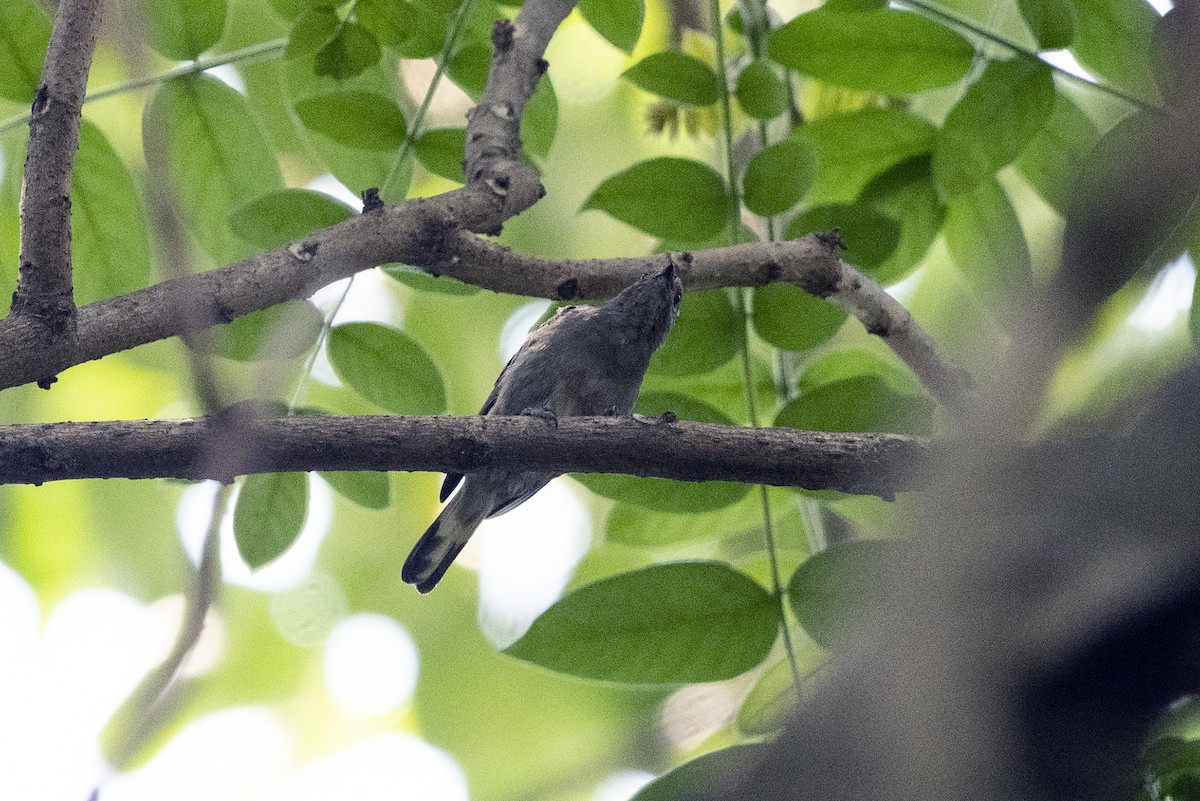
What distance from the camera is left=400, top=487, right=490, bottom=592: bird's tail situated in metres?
4.18

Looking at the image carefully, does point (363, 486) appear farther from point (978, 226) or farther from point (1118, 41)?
point (1118, 41)

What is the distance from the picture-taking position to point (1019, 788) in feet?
2.53

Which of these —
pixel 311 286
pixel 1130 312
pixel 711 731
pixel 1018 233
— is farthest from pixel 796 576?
pixel 1130 312

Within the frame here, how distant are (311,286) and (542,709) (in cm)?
300

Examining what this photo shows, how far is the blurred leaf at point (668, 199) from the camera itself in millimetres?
3320

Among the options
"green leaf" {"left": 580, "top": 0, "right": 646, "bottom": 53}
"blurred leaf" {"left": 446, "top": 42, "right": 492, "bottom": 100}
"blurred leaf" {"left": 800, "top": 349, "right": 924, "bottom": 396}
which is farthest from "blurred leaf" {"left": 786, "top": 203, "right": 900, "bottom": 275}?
"blurred leaf" {"left": 446, "top": 42, "right": 492, "bottom": 100}

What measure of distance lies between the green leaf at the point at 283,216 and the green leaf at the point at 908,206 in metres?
1.74

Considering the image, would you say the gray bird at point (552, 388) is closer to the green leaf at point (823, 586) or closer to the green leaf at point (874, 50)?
the green leaf at point (874, 50)

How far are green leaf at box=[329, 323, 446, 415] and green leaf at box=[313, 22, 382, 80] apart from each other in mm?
768

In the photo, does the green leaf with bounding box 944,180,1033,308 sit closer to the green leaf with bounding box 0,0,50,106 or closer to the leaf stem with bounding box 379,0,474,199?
the leaf stem with bounding box 379,0,474,199

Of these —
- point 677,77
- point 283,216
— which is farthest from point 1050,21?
point 283,216

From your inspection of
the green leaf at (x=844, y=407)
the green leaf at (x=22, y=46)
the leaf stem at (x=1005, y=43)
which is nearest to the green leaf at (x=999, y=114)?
the leaf stem at (x=1005, y=43)

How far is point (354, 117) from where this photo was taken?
319cm

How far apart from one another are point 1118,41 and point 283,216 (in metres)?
2.49
